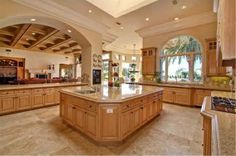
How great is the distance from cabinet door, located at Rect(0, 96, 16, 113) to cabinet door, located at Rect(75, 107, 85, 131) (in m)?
2.74

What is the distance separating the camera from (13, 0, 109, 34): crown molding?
404cm

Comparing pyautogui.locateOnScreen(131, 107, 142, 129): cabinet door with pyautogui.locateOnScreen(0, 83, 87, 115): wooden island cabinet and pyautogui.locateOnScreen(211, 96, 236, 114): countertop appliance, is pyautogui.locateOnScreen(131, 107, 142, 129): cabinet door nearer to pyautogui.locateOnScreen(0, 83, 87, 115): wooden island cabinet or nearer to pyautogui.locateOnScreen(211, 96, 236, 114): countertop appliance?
pyautogui.locateOnScreen(211, 96, 236, 114): countertop appliance

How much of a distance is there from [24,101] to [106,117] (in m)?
3.61

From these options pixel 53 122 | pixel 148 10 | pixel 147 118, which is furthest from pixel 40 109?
pixel 148 10

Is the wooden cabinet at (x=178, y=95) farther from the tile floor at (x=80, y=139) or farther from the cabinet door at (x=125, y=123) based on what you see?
the cabinet door at (x=125, y=123)

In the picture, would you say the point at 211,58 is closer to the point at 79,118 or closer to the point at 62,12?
the point at 79,118

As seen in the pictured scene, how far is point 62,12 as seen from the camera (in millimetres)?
4734

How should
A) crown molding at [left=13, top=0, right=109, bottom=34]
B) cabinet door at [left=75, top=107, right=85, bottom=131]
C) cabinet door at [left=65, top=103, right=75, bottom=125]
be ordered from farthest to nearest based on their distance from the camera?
crown molding at [left=13, top=0, right=109, bottom=34] → cabinet door at [left=65, top=103, right=75, bottom=125] → cabinet door at [left=75, top=107, right=85, bottom=131]

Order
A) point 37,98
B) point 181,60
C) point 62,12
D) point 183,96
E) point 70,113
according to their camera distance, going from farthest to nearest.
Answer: point 181,60 → point 183,96 → point 37,98 → point 62,12 → point 70,113

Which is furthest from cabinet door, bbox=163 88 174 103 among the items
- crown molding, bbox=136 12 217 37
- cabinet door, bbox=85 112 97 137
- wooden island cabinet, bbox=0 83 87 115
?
wooden island cabinet, bbox=0 83 87 115

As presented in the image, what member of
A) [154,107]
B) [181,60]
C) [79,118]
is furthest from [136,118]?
[181,60]

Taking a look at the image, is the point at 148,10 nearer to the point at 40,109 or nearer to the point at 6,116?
the point at 40,109

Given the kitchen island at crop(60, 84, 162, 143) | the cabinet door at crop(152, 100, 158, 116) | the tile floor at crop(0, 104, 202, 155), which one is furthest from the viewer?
the cabinet door at crop(152, 100, 158, 116)

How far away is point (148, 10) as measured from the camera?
16.4 ft
